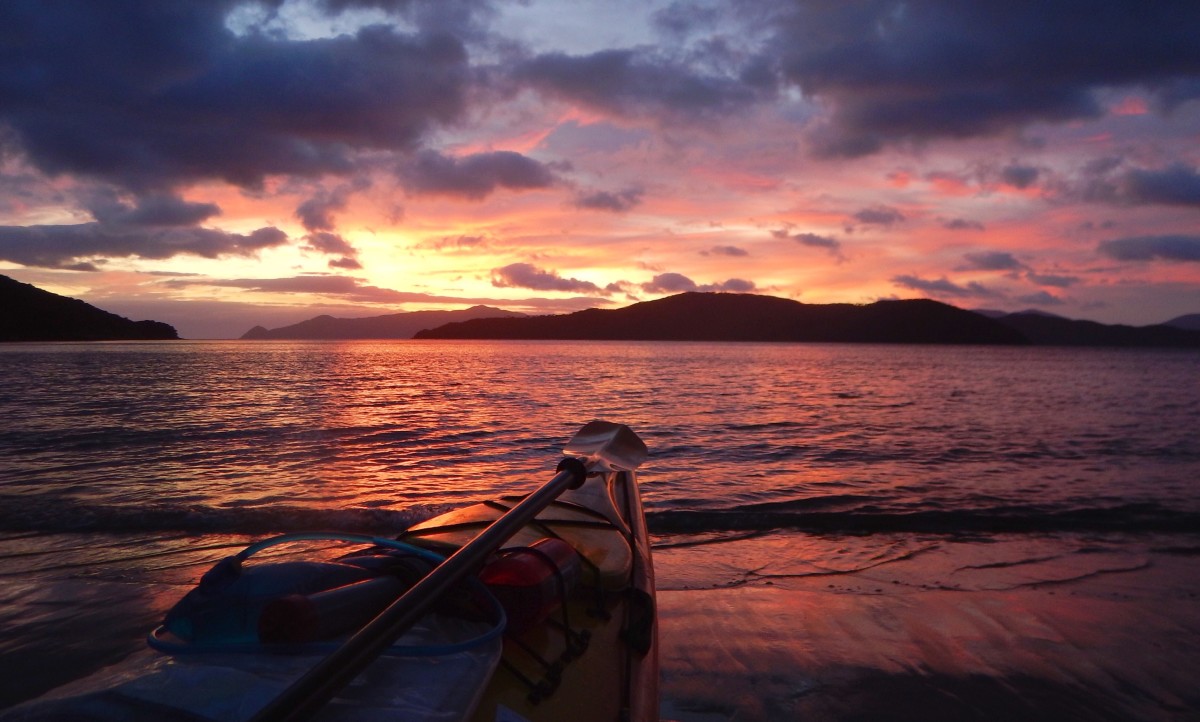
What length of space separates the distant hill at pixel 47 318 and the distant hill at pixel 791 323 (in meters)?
113

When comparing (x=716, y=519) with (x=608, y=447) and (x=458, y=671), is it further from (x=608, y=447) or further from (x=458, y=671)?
(x=458, y=671)

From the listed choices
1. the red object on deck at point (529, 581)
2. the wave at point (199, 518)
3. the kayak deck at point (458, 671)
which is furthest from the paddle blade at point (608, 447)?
the red object on deck at point (529, 581)

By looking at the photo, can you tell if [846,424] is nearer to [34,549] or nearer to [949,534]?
[949,534]

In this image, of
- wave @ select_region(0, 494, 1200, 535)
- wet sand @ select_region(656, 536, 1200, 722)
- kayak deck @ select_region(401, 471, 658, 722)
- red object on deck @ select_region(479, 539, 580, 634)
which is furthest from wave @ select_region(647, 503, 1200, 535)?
red object on deck @ select_region(479, 539, 580, 634)

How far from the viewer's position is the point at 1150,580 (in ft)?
18.7

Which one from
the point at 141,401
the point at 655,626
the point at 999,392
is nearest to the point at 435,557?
the point at 655,626

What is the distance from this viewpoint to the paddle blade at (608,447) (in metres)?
6.05

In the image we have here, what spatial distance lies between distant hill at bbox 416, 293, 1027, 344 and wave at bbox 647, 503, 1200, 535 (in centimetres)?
16434

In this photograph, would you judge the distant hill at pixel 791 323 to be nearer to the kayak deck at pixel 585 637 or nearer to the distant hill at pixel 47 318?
the distant hill at pixel 47 318

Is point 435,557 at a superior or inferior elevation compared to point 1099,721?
superior

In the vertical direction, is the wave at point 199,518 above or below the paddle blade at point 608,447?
below

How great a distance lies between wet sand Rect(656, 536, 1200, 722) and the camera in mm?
3633

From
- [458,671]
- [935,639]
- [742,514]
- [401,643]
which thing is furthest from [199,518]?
[935,639]

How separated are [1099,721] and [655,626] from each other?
7.74ft
